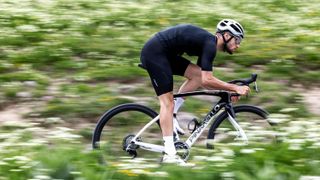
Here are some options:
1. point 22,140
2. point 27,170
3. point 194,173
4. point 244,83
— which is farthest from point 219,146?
point 22,140

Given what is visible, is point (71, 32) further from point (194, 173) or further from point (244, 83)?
point (194, 173)

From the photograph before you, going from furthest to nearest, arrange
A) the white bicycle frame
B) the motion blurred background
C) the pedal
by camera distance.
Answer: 1. the pedal
2. the white bicycle frame
3. the motion blurred background

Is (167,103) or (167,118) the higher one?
(167,103)

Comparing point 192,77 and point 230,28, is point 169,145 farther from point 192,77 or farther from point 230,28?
point 230,28

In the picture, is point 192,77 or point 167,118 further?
point 192,77

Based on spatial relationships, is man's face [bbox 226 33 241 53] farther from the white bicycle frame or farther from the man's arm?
the white bicycle frame

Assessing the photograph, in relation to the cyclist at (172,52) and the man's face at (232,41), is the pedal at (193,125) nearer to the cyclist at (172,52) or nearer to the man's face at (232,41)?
the cyclist at (172,52)

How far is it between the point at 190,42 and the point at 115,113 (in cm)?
129

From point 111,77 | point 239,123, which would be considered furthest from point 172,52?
point 111,77

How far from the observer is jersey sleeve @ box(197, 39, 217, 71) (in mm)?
7414

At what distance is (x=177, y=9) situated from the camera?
16.1m

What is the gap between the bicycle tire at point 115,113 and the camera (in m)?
7.95

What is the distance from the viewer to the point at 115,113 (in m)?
7.99

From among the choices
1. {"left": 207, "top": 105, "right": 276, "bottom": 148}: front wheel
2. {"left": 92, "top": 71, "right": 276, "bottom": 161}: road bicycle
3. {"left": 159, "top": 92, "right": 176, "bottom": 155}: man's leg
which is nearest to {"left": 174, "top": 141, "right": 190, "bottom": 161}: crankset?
{"left": 92, "top": 71, "right": 276, "bottom": 161}: road bicycle
